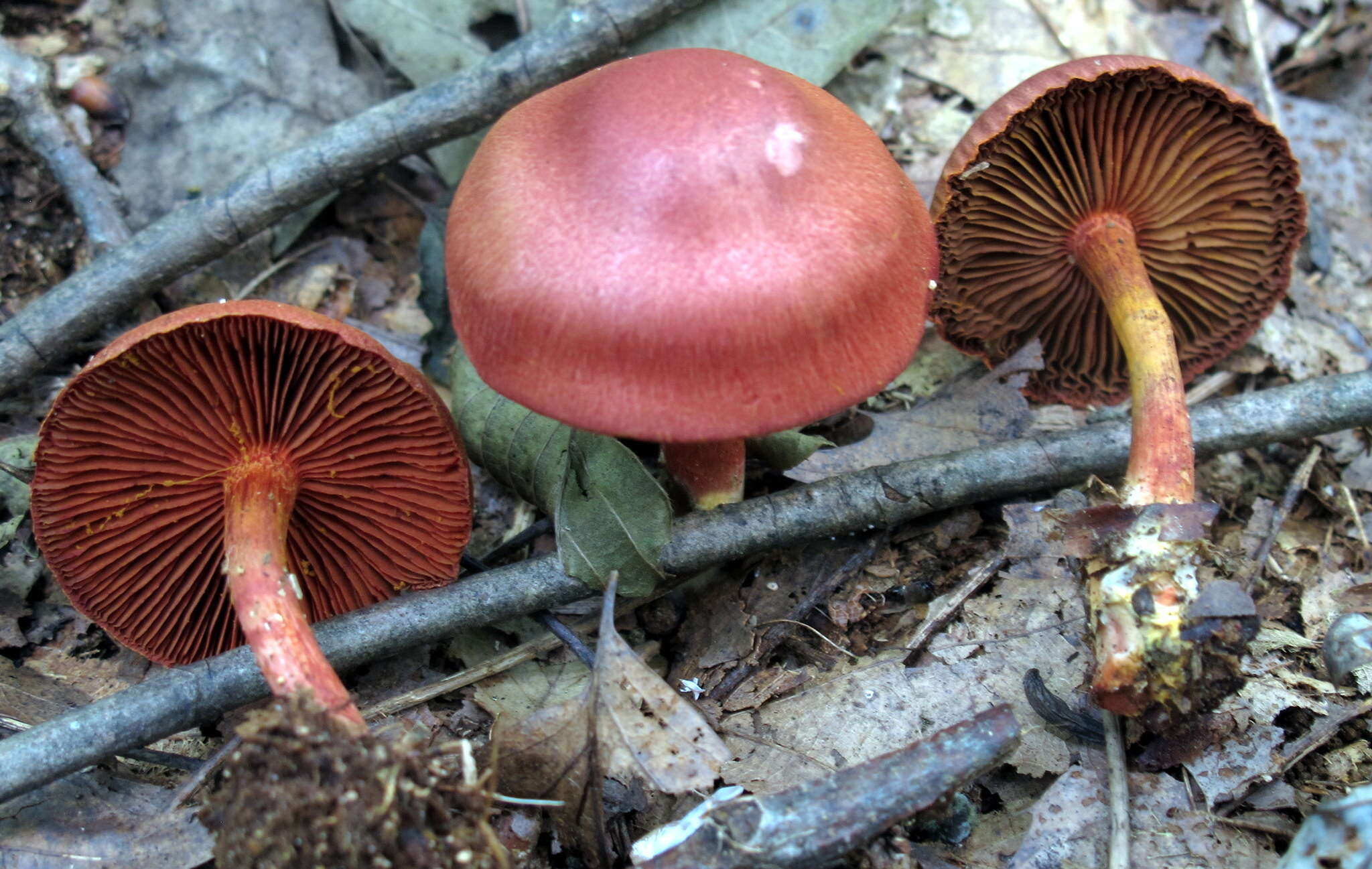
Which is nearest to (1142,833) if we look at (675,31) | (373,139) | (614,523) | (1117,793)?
(1117,793)

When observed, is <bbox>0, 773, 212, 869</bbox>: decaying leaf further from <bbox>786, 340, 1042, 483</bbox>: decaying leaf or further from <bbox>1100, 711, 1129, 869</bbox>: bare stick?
<bbox>1100, 711, 1129, 869</bbox>: bare stick

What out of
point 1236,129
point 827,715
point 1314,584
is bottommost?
point 827,715

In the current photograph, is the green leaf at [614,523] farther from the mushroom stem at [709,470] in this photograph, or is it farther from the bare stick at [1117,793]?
the bare stick at [1117,793]

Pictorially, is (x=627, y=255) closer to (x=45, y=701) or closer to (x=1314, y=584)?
(x=45, y=701)

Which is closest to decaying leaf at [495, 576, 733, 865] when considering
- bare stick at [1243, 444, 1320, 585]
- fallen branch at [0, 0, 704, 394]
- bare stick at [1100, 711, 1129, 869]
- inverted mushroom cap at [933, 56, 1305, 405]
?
bare stick at [1100, 711, 1129, 869]

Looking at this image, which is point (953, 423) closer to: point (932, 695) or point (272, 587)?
point (932, 695)

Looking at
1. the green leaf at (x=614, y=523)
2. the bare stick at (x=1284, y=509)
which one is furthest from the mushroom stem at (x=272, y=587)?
the bare stick at (x=1284, y=509)

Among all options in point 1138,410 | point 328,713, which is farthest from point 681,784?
point 1138,410
